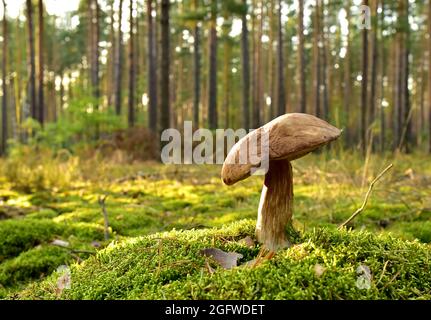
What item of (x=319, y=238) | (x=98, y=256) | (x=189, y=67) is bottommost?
(x=98, y=256)

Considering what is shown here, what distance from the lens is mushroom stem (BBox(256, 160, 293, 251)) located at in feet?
6.50

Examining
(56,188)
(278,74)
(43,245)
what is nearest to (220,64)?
(278,74)

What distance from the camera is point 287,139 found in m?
1.70

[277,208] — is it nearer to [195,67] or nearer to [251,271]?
[251,271]

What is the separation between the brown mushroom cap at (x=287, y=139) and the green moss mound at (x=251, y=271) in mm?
417

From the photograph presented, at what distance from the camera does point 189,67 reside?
41.8 metres

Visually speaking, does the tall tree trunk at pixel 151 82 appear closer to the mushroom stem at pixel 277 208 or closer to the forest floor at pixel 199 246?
the forest floor at pixel 199 246

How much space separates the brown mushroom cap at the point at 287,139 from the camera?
65.7 inches

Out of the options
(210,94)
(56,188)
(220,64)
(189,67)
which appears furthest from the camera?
(189,67)

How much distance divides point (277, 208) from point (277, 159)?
0.36 m

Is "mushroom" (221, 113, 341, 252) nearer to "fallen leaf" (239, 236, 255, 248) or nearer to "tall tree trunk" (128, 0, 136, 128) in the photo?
"fallen leaf" (239, 236, 255, 248)

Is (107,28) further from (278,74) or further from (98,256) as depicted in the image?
(98,256)
